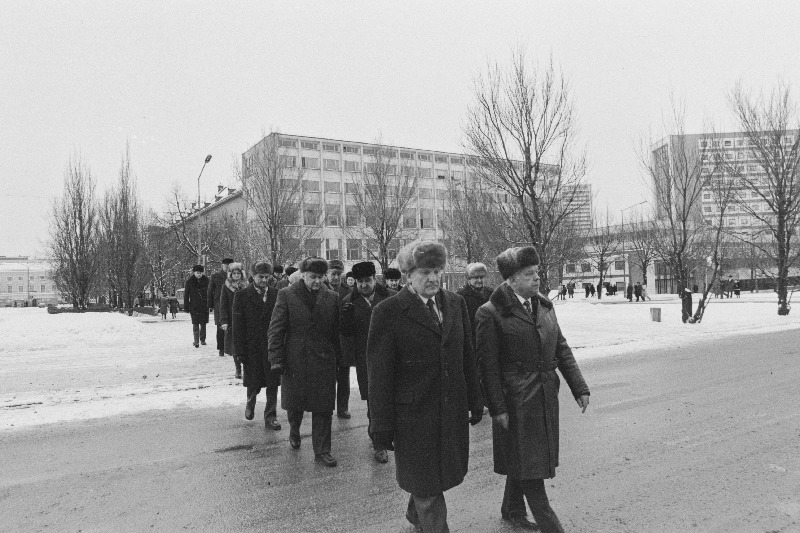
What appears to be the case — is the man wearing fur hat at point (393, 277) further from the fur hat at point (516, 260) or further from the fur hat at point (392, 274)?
the fur hat at point (516, 260)

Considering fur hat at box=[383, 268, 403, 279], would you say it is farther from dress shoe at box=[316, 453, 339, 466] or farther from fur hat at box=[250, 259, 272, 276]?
dress shoe at box=[316, 453, 339, 466]

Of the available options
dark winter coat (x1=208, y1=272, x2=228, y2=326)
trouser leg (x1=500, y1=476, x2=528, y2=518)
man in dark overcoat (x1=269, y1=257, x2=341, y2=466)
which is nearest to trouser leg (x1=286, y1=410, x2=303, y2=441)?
man in dark overcoat (x1=269, y1=257, x2=341, y2=466)

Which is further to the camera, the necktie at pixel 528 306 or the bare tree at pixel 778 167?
the bare tree at pixel 778 167

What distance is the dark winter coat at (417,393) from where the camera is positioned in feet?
10.7

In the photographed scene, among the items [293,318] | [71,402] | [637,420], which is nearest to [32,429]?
[71,402]

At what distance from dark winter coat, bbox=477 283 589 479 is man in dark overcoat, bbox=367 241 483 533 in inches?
12.1

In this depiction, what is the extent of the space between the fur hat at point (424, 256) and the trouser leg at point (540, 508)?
4.77 ft

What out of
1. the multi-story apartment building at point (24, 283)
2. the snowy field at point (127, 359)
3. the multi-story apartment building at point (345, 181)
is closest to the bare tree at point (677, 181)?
the snowy field at point (127, 359)

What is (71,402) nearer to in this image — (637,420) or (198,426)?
(198,426)

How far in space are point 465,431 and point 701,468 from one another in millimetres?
2647

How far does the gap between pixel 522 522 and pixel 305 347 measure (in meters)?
2.48

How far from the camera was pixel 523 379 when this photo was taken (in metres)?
3.57

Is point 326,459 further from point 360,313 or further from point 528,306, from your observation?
point 528,306

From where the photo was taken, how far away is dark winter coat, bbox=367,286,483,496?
10.7 feet
